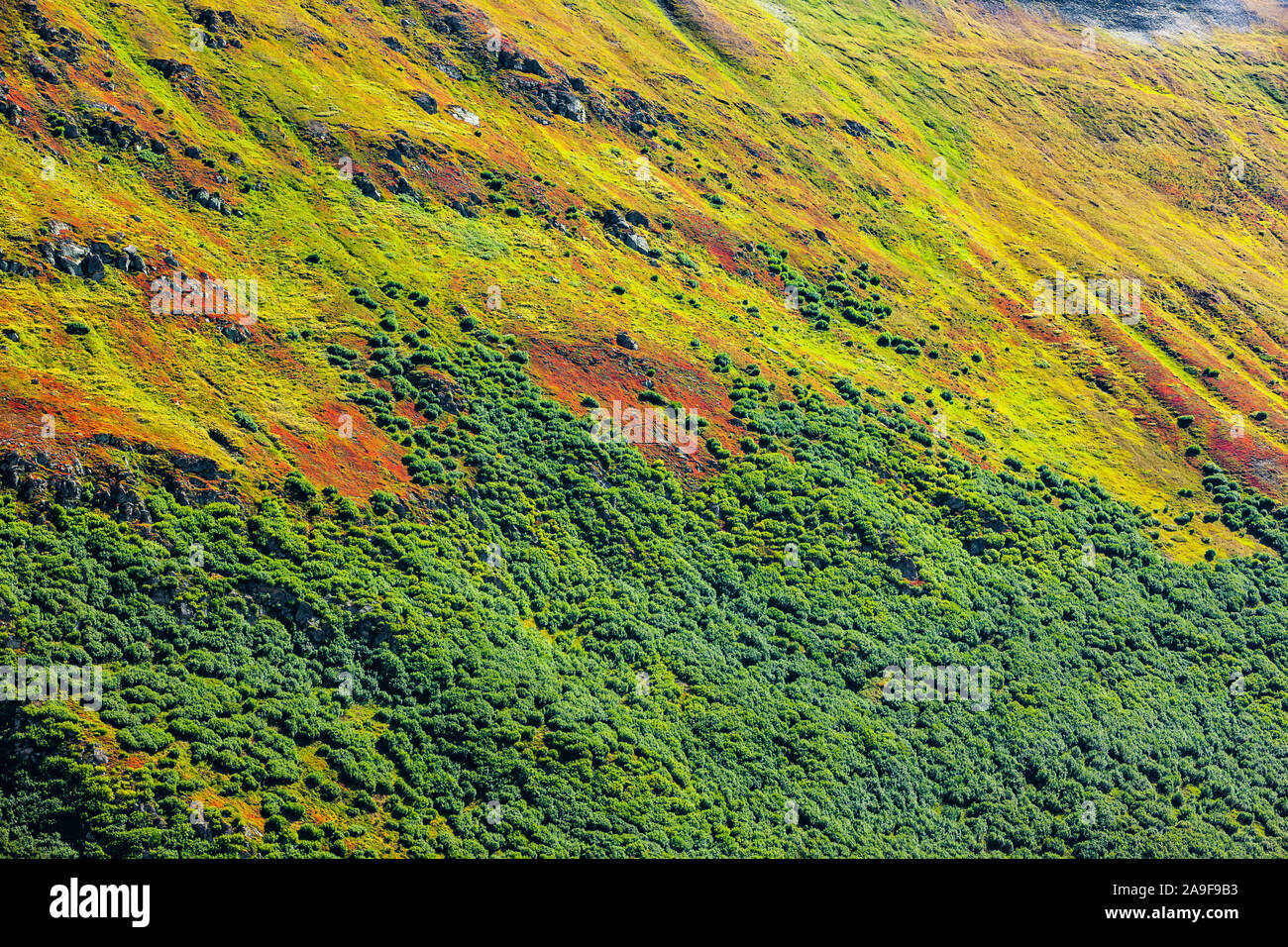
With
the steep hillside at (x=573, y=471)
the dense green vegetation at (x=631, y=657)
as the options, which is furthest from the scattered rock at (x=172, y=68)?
the dense green vegetation at (x=631, y=657)

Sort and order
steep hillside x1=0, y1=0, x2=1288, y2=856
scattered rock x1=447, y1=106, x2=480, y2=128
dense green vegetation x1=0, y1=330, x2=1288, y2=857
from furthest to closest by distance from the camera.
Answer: scattered rock x1=447, y1=106, x2=480, y2=128, steep hillside x1=0, y1=0, x2=1288, y2=856, dense green vegetation x1=0, y1=330, x2=1288, y2=857

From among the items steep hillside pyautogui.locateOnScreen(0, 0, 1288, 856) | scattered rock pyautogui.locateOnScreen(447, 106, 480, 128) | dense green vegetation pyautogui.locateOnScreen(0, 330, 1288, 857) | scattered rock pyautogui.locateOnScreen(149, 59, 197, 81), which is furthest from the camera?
scattered rock pyautogui.locateOnScreen(447, 106, 480, 128)

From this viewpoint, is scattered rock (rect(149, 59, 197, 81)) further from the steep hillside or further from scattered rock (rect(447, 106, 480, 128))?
scattered rock (rect(447, 106, 480, 128))

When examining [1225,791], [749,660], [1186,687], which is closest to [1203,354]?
[1186,687]

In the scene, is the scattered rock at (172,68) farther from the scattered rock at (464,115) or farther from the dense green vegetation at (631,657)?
the dense green vegetation at (631,657)

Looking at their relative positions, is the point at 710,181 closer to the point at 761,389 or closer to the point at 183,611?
the point at 761,389

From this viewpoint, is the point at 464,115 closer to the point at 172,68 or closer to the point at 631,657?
the point at 172,68

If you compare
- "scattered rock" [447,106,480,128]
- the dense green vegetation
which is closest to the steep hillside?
the dense green vegetation
